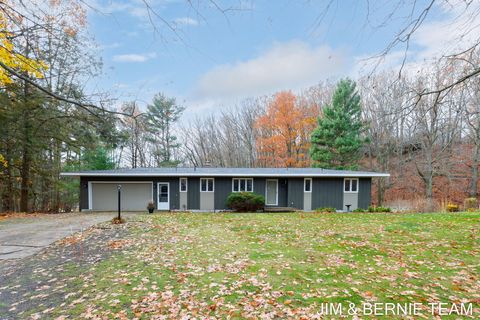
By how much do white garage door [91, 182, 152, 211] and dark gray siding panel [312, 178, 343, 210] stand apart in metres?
10.5

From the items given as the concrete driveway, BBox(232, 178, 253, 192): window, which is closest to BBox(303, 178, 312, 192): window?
BBox(232, 178, 253, 192): window

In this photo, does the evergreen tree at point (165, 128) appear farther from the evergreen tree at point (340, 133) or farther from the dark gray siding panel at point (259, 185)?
the evergreen tree at point (340, 133)

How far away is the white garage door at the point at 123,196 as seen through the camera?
597 inches

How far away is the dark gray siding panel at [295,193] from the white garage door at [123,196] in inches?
348

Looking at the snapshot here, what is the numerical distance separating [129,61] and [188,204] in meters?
11.8

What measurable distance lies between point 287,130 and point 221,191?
1150cm

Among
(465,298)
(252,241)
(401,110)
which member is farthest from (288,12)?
(252,241)

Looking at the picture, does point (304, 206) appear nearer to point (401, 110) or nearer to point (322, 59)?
point (401, 110)

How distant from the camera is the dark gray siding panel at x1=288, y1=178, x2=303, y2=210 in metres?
15.4

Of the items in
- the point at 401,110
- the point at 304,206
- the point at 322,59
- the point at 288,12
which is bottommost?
the point at 304,206

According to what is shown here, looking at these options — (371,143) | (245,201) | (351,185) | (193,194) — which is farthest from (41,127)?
(371,143)

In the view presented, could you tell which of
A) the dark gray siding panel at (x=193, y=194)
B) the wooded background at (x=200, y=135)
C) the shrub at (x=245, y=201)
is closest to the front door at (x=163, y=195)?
the dark gray siding panel at (x=193, y=194)

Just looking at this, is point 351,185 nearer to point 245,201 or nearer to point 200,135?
point 245,201

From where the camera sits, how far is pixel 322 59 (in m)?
2.91
